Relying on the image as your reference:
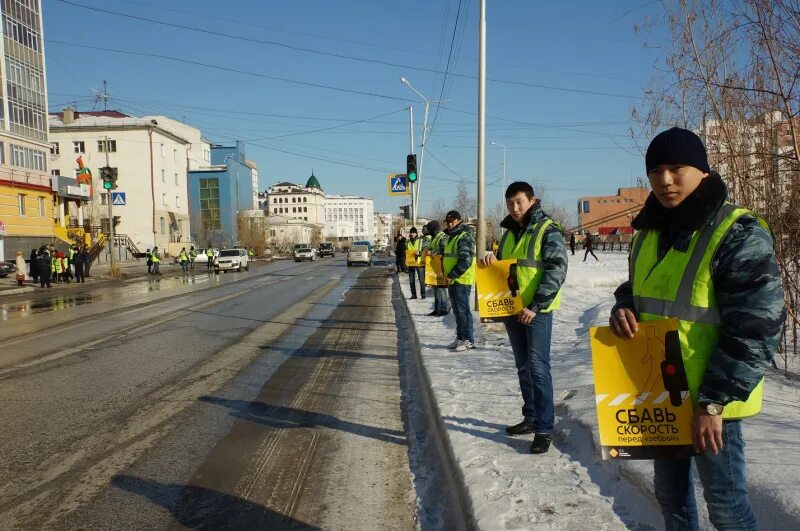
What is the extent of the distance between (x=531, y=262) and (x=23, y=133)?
50.9 meters

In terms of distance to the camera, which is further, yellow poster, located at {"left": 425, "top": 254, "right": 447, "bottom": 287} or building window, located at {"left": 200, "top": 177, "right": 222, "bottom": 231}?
building window, located at {"left": 200, "top": 177, "right": 222, "bottom": 231}

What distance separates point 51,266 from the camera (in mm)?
28328

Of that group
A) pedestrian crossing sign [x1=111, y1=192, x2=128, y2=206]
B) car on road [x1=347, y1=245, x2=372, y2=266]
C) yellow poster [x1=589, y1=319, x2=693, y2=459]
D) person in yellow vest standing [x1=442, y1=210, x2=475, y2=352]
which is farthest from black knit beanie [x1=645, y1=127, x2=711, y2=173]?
car on road [x1=347, y1=245, x2=372, y2=266]

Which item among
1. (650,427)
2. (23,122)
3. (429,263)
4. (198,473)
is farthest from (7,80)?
(650,427)

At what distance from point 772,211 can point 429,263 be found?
24.7ft

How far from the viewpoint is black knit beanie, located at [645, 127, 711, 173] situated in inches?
96.3

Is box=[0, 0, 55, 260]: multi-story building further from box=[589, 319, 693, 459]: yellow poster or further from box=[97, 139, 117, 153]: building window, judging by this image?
box=[589, 319, 693, 459]: yellow poster

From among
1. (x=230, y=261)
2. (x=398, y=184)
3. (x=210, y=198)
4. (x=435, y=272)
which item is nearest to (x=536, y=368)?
(x=435, y=272)

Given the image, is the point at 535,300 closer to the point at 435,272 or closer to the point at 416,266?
the point at 435,272

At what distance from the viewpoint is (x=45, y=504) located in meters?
4.10

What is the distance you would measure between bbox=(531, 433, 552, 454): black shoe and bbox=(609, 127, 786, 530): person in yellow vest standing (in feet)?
6.42

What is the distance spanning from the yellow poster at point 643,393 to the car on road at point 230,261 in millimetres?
41268

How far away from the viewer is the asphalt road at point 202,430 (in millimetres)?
4070

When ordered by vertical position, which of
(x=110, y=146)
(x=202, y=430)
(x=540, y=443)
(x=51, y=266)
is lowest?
(x=202, y=430)
